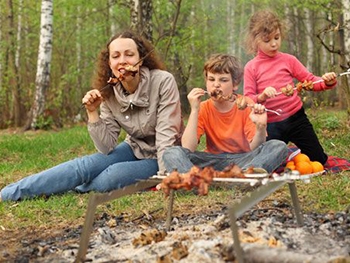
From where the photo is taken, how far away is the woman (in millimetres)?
5172

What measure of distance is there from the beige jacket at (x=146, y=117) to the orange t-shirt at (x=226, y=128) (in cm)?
26

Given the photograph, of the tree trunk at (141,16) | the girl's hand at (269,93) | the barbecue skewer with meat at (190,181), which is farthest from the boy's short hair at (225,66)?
the tree trunk at (141,16)

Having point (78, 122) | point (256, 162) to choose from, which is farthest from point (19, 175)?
point (78, 122)

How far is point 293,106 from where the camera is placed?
5.81 metres

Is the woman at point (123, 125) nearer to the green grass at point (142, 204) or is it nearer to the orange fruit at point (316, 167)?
the green grass at point (142, 204)

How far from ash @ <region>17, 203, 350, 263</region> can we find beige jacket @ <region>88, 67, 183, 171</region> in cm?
137

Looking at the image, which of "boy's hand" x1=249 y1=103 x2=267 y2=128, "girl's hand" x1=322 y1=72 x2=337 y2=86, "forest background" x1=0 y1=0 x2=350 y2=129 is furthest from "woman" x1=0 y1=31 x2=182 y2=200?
"forest background" x1=0 y1=0 x2=350 y2=129

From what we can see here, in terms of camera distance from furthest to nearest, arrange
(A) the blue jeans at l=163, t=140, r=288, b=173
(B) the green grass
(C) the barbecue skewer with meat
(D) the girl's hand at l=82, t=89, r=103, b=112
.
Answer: (A) the blue jeans at l=163, t=140, r=288, b=173 → (D) the girl's hand at l=82, t=89, r=103, b=112 → (B) the green grass → (C) the barbecue skewer with meat

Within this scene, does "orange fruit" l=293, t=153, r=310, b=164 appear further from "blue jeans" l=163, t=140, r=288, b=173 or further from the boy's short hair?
the boy's short hair

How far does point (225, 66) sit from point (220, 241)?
222cm

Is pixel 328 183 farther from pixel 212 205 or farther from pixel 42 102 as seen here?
pixel 42 102

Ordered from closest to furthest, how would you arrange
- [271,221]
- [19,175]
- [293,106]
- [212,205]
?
1. [271,221]
2. [212,205]
3. [293,106]
4. [19,175]

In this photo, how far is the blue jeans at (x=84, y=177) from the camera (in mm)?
5211

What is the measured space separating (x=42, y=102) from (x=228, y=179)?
1118cm
